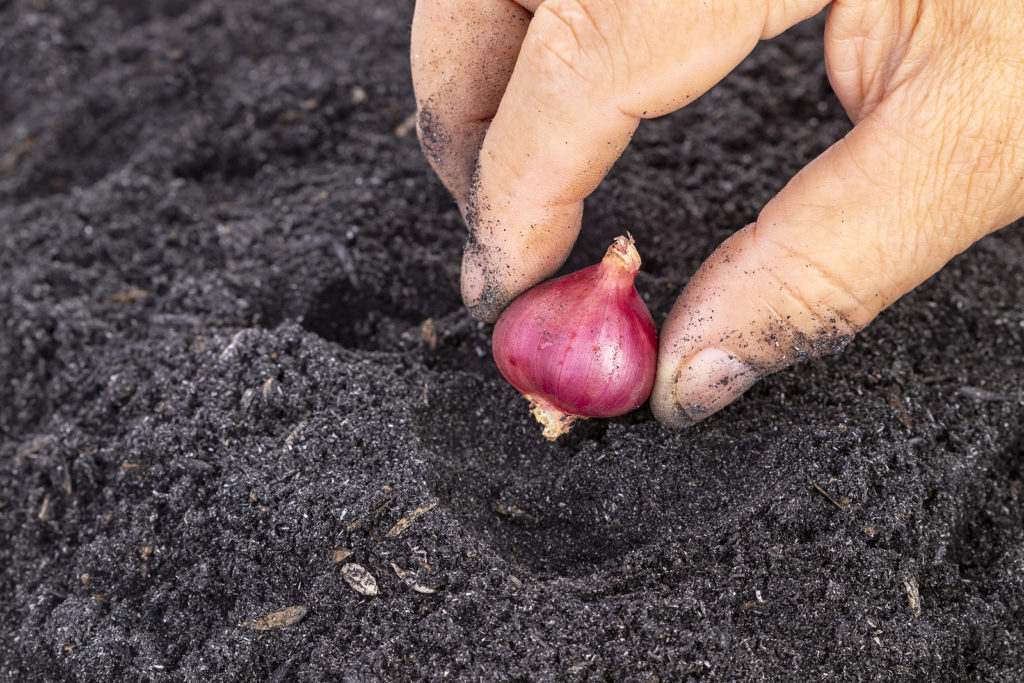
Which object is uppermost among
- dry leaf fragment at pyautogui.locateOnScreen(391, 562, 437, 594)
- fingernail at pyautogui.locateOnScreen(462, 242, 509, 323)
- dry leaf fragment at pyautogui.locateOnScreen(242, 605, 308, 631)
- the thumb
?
the thumb

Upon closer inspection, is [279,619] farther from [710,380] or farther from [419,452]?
[710,380]

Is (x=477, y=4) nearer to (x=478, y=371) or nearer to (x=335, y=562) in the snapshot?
(x=478, y=371)

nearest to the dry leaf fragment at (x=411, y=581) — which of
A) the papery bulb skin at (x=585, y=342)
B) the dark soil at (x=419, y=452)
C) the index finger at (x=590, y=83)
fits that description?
the dark soil at (x=419, y=452)

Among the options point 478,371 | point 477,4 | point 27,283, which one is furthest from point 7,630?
point 477,4

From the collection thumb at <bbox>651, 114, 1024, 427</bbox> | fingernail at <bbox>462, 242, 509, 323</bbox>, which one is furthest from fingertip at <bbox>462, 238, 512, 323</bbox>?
thumb at <bbox>651, 114, 1024, 427</bbox>

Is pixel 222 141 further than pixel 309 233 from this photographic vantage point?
Yes

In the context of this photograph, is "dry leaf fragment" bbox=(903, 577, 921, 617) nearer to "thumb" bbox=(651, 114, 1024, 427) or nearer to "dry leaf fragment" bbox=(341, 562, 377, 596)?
"thumb" bbox=(651, 114, 1024, 427)

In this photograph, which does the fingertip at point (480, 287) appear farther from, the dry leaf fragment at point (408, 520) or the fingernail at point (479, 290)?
the dry leaf fragment at point (408, 520)
